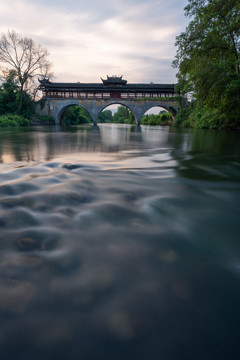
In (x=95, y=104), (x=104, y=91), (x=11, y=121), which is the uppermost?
(x=104, y=91)

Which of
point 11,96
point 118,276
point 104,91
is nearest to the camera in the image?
point 118,276

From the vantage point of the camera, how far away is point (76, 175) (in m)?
2.73

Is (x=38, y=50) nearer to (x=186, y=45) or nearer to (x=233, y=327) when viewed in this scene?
(x=186, y=45)

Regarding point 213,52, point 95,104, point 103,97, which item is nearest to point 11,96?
point 95,104

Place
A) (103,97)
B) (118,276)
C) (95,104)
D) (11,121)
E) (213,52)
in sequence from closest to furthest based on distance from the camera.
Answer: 1. (118,276)
2. (213,52)
3. (11,121)
4. (95,104)
5. (103,97)

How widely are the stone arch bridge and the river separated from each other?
3377 cm

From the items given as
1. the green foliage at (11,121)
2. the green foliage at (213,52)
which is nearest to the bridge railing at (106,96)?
the green foliage at (11,121)

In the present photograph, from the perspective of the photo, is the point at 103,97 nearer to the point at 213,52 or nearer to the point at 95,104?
the point at 95,104

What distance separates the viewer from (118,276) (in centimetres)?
97

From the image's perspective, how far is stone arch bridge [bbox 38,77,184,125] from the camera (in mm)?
33000

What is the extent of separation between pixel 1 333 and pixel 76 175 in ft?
6.94

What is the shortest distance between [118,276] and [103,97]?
118 ft

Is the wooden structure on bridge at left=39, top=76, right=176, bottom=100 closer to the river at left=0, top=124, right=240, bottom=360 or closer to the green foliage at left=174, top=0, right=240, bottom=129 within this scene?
the green foliage at left=174, top=0, right=240, bottom=129

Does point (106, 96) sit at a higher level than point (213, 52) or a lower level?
higher
